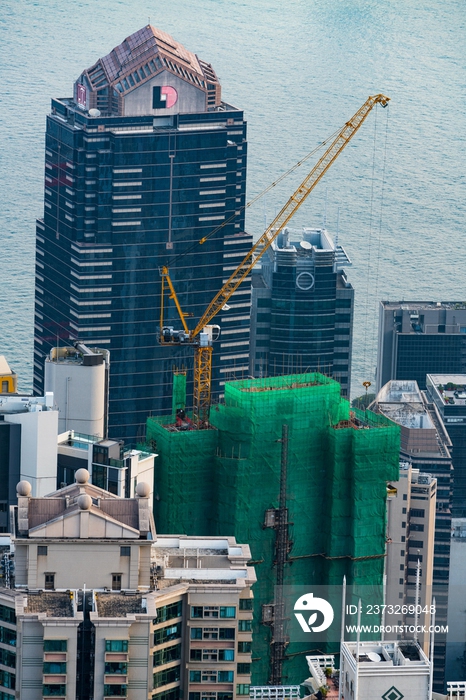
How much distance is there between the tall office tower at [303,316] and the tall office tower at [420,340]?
37.4ft

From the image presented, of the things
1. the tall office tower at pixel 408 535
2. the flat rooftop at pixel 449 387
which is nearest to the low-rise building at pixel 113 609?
the tall office tower at pixel 408 535

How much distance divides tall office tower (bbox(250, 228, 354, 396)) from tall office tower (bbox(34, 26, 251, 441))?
9.79 meters

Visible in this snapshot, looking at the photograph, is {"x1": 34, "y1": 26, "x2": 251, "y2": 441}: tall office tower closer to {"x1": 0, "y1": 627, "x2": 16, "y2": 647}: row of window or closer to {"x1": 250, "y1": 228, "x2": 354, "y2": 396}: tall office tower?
{"x1": 250, "y1": 228, "x2": 354, "y2": 396}: tall office tower

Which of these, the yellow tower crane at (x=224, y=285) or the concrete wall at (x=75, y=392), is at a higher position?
the yellow tower crane at (x=224, y=285)

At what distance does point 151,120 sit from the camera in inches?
6388

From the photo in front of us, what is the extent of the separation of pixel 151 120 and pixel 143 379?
750 inches

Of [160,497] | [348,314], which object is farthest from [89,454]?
[348,314]

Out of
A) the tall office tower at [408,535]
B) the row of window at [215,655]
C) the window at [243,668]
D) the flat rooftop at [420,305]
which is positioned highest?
the flat rooftop at [420,305]

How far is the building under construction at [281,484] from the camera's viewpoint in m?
102

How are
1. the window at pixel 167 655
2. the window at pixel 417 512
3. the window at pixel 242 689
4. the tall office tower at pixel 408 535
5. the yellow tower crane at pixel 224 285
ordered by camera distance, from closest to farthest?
the window at pixel 167 655 → the window at pixel 242 689 → the tall office tower at pixel 408 535 → the window at pixel 417 512 → the yellow tower crane at pixel 224 285

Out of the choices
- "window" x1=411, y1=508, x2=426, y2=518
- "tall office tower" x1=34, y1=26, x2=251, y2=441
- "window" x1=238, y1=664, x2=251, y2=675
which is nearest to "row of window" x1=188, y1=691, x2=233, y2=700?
"window" x1=238, y1=664, x2=251, y2=675

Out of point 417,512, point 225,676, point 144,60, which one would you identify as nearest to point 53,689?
point 225,676

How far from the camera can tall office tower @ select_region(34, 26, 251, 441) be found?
162 metres

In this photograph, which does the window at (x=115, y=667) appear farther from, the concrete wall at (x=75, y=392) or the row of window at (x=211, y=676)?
the concrete wall at (x=75, y=392)
